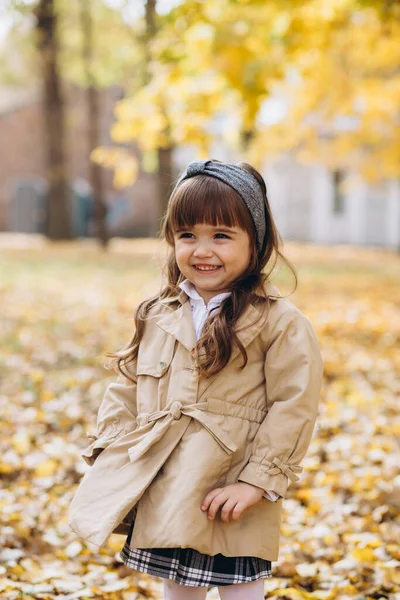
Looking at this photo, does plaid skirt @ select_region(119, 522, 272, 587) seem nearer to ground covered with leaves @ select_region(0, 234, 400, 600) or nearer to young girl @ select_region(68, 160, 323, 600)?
young girl @ select_region(68, 160, 323, 600)

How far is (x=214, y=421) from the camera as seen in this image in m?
2.07

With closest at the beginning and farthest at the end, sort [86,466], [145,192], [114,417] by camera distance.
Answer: [114,417] < [86,466] < [145,192]

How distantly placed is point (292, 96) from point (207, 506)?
12140 millimetres

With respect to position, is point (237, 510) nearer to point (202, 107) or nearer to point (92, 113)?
point (202, 107)

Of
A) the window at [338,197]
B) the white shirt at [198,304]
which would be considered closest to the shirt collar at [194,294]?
the white shirt at [198,304]

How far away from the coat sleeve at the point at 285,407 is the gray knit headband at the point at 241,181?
0.30m

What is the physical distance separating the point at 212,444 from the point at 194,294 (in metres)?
0.47

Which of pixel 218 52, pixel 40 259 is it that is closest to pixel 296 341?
pixel 218 52

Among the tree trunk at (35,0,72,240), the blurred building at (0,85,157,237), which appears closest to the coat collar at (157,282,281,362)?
the tree trunk at (35,0,72,240)

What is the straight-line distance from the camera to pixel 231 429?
6.88 feet

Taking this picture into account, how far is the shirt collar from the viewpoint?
7.30ft

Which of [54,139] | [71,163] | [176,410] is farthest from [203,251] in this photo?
[71,163]

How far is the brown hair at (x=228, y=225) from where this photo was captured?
6.88ft

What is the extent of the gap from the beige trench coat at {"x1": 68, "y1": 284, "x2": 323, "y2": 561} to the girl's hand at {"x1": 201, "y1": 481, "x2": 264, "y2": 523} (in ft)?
0.08
